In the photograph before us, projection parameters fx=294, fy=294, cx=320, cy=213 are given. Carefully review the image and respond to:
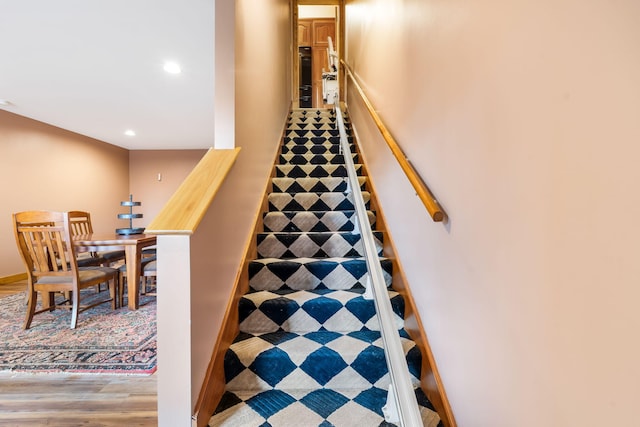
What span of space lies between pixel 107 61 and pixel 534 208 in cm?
363

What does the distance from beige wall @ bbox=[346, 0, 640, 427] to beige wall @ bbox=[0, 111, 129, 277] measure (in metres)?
5.69

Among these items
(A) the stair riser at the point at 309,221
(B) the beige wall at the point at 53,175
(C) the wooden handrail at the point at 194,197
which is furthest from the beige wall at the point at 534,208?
(B) the beige wall at the point at 53,175

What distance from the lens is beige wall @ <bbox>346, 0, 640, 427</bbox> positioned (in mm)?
471

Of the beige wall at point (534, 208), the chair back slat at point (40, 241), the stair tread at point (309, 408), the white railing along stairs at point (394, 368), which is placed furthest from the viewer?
the chair back slat at point (40, 241)

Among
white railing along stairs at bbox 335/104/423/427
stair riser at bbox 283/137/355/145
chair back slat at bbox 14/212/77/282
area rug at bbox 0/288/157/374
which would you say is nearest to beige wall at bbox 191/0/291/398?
white railing along stairs at bbox 335/104/423/427

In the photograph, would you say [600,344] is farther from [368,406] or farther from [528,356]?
[368,406]

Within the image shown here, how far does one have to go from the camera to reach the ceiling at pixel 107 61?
210 cm

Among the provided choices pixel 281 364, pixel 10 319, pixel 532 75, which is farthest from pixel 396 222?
pixel 10 319

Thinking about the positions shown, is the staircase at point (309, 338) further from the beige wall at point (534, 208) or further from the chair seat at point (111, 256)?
the chair seat at point (111, 256)

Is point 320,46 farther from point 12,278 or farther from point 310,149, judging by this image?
point 12,278

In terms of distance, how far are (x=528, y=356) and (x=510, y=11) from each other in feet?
2.66

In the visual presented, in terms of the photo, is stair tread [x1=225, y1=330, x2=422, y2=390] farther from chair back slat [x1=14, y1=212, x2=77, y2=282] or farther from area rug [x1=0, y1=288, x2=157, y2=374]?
chair back slat [x1=14, y1=212, x2=77, y2=282]

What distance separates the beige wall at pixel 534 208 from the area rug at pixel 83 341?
1840mm

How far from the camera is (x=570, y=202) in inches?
21.8
